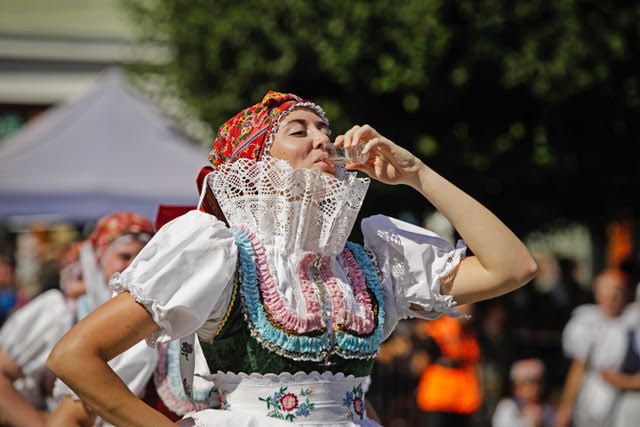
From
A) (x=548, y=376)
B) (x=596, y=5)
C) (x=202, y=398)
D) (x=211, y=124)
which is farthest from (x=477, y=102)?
(x=202, y=398)

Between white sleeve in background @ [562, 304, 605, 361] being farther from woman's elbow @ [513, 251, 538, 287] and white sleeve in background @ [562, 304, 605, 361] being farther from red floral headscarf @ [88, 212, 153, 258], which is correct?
woman's elbow @ [513, 251, 538, 287]

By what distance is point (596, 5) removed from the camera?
10578 mm

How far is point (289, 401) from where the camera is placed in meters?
3.28

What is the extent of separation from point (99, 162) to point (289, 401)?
25.0 feet

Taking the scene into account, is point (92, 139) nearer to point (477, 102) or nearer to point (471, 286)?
point (477, 102)

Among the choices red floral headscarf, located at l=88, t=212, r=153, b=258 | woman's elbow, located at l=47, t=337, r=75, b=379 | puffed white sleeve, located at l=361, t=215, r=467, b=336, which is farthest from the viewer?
red floral headscarf, located at l=88, t=212, r=153, b=258

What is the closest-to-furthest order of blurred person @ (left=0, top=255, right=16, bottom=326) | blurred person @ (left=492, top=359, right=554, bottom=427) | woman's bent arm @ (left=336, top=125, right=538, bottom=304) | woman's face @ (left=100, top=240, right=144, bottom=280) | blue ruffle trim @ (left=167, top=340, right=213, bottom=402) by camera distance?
woman's bent arm @ (left=336, top=125, right=538, bottom=304) < blue ruffle trim @ (left=167, top=340, right=213, bottom=402) < woman's face @ (left=100, top=240, right=144, bottom=280) < blurred person @ (left=492, top=359, right=554, bottom=427) < blurred person @ (left=0, top=255, right=16, bottom=326)

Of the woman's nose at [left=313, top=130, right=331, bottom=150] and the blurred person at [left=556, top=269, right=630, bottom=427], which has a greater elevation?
the woman's nose at [left=313, top=130, right=331, bottom=150]

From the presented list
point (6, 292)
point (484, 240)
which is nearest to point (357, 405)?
point (484, 240)

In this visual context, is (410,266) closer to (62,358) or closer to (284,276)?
(284,276)

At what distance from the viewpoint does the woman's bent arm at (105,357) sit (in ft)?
9.89

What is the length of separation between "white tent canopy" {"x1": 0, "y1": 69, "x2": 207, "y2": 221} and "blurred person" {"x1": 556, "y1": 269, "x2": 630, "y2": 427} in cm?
334

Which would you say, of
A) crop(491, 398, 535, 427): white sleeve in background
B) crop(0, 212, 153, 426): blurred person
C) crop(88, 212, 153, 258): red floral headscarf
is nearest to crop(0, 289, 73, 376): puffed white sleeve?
crop(0, 212, 153, 426): blurred person

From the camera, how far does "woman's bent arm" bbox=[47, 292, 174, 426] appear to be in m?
3.02
